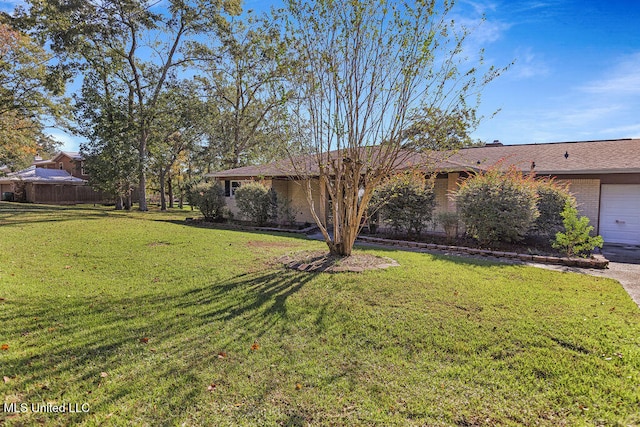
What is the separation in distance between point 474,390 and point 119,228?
12.8m

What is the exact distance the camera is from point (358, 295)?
201 inches

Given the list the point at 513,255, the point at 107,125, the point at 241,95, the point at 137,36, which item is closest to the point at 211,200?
the point at 107,125

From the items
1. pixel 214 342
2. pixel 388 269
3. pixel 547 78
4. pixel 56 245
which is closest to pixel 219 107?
pixel 56 245

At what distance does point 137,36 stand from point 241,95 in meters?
7.16

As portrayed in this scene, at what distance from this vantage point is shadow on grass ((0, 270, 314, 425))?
Answer: 8.93 ft

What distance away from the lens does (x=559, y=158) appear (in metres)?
13.2

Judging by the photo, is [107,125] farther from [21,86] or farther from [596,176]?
[596,176]

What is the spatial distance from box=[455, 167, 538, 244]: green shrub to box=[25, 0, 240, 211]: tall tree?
18.7m

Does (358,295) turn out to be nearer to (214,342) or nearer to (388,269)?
(388,269)

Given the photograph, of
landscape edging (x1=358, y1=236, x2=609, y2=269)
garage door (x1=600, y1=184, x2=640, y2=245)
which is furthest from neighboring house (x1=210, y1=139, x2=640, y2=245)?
landscape edging (x1=358, y1=236, x2=609, y2=269)

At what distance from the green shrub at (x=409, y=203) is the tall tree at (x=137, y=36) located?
16657 millimetres

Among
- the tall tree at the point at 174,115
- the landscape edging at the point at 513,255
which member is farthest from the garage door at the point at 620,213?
the tall tree at the point at 174,115

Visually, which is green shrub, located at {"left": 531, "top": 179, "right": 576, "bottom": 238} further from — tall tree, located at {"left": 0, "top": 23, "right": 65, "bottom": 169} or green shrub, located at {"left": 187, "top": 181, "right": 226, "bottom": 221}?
tall tree, located at {"left": 0, "top": 23, "right": 65, "bottom": 169}

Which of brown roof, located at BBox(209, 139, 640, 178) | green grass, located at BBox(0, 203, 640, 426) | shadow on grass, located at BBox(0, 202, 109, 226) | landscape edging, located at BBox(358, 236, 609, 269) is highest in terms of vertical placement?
brown roof, located at BBox(209, 139, 640, 178)
